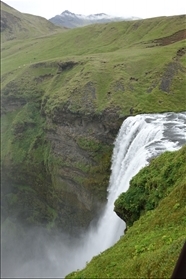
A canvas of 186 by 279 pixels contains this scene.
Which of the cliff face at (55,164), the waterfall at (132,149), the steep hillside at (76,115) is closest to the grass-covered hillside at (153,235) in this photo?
the waterfall at (132,149)

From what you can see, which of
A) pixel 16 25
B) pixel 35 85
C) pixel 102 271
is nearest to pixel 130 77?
pixel 35 85

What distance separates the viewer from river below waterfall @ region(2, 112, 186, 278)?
3073 cm

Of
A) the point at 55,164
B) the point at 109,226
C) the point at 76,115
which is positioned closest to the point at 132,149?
the point at 109,226

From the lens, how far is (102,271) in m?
12.6

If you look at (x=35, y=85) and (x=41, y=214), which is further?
(x=35, y=85)

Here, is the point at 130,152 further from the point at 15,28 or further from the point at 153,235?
the point at 15,28

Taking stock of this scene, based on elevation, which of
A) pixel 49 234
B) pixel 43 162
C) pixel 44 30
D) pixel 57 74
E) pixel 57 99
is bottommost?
pixel 49 234

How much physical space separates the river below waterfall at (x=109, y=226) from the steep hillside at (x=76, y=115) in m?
3.51

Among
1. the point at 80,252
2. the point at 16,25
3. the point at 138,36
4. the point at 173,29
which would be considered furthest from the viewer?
the point at 16,25

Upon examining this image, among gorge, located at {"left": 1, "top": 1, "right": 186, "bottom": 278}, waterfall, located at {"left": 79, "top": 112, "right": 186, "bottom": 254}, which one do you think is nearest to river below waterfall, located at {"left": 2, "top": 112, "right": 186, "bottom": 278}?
waterfall, located at {"left": 79, "top": 112, "right": 186, "bottom": 254}

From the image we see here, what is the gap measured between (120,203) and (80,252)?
27543 mm

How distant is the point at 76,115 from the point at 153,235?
41.9 metres

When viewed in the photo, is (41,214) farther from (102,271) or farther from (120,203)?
(102,271)

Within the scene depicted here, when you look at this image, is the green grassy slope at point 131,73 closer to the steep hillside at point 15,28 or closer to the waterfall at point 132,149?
the waterfall at point 132,149
